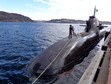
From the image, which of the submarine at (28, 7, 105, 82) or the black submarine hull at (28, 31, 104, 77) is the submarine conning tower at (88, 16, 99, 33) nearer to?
the submarine at (28, 7, 105, 82)

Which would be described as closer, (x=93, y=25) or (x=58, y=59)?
(x=58, y=59)

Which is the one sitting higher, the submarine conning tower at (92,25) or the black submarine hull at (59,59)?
the submarine conning tower at (92,25)

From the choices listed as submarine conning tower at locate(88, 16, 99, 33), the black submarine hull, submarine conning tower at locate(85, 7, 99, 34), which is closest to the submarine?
the black submarine hull

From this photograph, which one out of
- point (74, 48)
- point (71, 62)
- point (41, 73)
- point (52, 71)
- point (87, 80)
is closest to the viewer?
point (87, 80)

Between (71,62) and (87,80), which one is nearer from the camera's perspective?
(87,80)

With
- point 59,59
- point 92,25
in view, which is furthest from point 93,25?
point 59,59

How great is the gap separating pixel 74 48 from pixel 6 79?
22.1 ft

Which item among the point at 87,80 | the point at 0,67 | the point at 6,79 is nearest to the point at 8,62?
the point at 0,67

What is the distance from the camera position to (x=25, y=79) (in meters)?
11.5

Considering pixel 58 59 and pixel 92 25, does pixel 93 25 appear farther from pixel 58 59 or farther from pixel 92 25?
pixel 58 59

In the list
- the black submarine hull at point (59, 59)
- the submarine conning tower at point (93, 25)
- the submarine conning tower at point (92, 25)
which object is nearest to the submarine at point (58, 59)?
the black submarine hull at point (59, 59)

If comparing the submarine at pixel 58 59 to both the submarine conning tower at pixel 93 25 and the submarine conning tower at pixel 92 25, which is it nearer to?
the submarine conning tower at pixel 92 25

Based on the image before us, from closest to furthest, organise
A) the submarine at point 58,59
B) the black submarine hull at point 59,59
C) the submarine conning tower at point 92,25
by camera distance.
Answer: the submarine at point 58,59 < the black submarine hull at point 59,59 < the submarine conning tower at point 92,25

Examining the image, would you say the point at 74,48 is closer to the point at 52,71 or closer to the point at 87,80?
the point at 52,71
